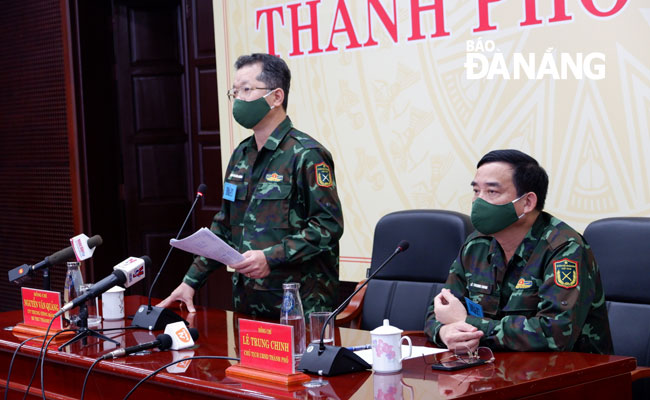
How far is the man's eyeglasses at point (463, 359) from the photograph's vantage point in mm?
2049

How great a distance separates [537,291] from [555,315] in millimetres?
119

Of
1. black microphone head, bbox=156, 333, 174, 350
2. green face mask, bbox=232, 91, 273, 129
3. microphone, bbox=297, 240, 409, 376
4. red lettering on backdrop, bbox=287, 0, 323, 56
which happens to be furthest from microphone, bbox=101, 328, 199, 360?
red lettering on backdrop, bbox=287, 0, 323, 56

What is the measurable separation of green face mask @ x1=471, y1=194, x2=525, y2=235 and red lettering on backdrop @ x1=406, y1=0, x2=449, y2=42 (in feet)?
4.48

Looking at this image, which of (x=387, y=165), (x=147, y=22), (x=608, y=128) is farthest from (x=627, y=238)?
(x=147, y=22)

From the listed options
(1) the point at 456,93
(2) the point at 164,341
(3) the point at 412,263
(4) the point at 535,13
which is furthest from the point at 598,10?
(2) the point at 164,341

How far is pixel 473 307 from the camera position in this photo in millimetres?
2240

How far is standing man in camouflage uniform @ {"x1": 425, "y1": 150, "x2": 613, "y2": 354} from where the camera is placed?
2.24 m

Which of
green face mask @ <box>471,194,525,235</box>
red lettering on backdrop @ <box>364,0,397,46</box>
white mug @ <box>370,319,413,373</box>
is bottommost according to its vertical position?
white mug @ <box>370,319,413,373</box>

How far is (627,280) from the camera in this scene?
8.71ft

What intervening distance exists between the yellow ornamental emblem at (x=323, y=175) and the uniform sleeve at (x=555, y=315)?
797 mm

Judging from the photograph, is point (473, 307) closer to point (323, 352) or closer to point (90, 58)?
point (323, 352)

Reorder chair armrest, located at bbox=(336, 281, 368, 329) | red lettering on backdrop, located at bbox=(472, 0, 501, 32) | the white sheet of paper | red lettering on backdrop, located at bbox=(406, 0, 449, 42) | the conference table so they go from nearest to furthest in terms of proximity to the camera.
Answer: the conference table < the white sheet of paper < chair armrest, located at bbox=(336, 281, 368, 329) < red lettering on backdrop, located at bbox=(472, 0, 501, 32) < red lettering on backdrop, located at bbox=(406, 0, 449, 42)

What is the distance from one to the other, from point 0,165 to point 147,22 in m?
1.67

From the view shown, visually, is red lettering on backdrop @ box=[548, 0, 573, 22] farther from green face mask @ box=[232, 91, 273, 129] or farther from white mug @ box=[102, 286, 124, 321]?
white mug @ box=[102, 286, 124, 321]
